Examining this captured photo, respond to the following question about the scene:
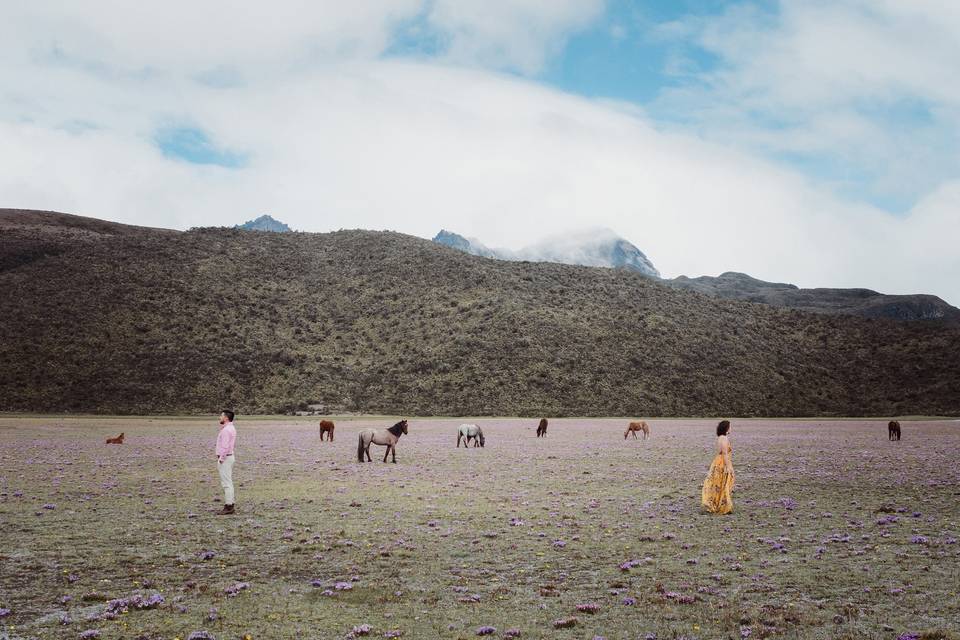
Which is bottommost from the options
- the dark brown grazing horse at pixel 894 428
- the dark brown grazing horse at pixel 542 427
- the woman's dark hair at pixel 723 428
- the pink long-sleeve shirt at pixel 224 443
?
the dark brown grazing horse at pixel 542 427

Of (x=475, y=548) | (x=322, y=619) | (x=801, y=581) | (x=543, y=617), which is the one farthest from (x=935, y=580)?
(x=322, y=619)

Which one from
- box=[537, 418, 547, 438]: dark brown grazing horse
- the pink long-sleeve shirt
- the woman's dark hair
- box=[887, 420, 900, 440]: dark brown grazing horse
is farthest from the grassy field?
box=[537, 418, 547, 438]: dark brown grazing horse

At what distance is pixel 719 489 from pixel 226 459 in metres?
11.8

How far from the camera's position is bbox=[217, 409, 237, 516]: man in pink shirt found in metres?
16.5

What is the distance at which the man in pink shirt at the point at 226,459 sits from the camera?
1650 centimetres

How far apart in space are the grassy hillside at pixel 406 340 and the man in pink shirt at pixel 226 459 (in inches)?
2285

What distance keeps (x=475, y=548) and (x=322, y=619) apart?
469 cm

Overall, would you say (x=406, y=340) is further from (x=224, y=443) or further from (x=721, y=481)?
(x=721, y=481)

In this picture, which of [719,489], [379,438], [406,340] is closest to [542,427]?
[379,438]

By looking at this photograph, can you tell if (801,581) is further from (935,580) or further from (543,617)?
(543,617)

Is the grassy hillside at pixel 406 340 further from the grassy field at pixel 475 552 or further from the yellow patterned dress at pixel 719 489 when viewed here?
the yellow patterned dress at pixel 719 489

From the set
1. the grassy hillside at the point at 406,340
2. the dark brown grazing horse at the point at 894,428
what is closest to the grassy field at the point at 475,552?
the dark brown grazing horse at the point at 894,428

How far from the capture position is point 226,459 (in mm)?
16812

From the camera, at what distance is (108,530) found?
47.0 feet
